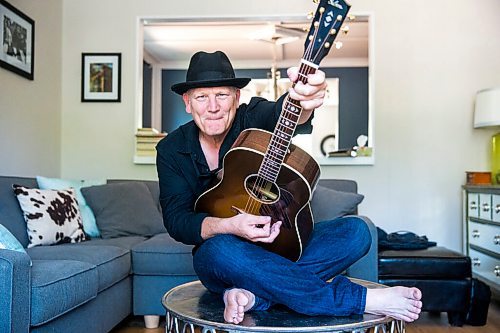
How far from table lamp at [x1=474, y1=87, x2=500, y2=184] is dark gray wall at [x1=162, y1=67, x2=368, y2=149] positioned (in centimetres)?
414

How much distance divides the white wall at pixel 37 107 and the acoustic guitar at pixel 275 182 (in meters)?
2.26

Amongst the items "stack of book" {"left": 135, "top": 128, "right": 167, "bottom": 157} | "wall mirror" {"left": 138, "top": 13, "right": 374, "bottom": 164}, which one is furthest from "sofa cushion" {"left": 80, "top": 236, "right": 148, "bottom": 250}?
"wall mirror" {"left": 138, "top": 13, "right": 374, "bottom": 164}

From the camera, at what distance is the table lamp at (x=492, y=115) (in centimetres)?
371

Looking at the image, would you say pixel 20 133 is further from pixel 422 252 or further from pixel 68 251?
pixel 422 252

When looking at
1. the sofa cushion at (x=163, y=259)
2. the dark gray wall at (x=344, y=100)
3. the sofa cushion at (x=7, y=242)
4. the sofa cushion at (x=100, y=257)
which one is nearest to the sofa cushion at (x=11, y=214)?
the sofa cushion at (x=100, y=257)

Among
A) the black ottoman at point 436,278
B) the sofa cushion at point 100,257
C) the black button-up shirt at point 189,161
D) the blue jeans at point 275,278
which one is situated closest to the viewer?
the blue jeans at point 275,278

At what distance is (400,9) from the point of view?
4172mm

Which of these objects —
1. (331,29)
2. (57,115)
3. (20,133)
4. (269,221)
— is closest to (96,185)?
(20,133)

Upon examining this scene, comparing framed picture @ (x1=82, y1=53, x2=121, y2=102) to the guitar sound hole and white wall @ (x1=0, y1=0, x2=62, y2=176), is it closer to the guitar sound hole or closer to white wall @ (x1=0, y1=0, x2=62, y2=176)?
white wall @ (x1=0, y1=0, x2=62, y2=176)

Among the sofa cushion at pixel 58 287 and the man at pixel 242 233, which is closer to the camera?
the man at pixel 242 233

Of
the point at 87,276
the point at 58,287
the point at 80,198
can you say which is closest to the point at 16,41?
the point at 80,198

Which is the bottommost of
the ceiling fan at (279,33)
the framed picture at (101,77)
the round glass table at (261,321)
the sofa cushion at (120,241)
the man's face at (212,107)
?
the sofa cushion at (120,241)

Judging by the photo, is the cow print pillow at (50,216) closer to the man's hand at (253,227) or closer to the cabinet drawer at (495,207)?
the man's hand at (253,227)

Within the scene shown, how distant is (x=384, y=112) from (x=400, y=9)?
2.53ft
